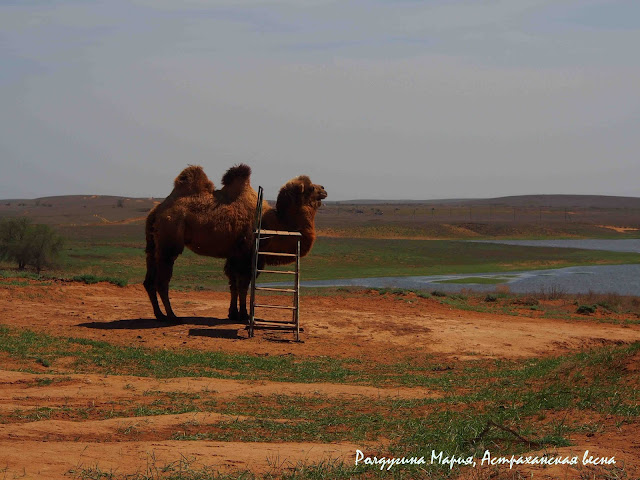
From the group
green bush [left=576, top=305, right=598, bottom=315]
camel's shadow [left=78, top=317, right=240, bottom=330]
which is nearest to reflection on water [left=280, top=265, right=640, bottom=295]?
green bush [left=576, top=305, right=598, bottom=315]

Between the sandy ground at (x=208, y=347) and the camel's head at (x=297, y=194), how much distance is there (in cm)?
283

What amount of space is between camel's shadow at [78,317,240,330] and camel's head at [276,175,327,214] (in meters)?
2.91

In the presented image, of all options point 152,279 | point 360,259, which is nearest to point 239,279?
point 152,279

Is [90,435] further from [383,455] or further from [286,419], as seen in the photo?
[383,455]

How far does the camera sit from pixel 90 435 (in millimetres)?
7355

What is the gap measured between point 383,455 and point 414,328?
11114mm

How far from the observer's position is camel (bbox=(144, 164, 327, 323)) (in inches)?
658

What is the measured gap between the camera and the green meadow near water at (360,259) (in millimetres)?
35625

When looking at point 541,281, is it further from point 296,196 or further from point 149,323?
point 149,323

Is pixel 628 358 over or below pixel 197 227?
below

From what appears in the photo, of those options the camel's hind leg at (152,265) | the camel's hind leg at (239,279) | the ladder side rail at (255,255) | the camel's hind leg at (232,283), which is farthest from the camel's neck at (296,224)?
the camel's hind leg at (152,265)

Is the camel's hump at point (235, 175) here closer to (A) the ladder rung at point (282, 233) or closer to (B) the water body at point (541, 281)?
(A) the ladder rung at point (282, 233)

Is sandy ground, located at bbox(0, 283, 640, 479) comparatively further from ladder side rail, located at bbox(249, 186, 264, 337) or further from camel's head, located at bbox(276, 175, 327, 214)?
camel's head, located at bbox(276, 175, 327, 214)

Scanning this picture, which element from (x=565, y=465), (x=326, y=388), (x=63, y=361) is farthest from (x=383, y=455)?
(x=63, y=361)
